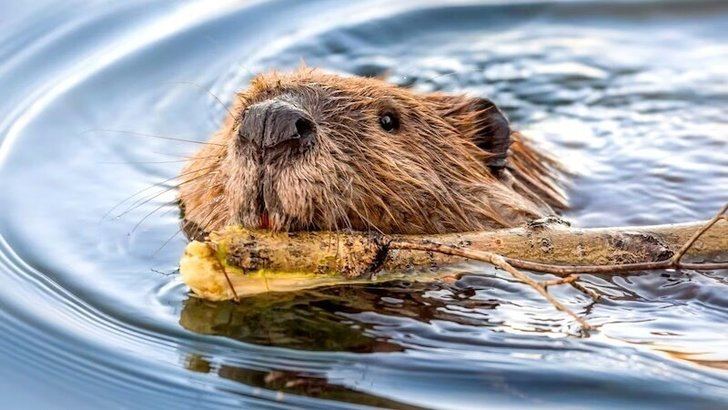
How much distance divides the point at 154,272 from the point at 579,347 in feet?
5.00

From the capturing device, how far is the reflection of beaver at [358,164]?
A: 153 inches

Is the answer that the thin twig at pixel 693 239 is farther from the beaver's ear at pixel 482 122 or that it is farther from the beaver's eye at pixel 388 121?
the beaver's ear at pixel 482 122

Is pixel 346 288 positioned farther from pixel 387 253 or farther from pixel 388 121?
pixel 388 121

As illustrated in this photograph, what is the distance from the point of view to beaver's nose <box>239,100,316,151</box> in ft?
12.5

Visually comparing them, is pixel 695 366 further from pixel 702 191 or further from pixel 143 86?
pixel 143 86

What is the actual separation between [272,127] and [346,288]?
1.98 ft

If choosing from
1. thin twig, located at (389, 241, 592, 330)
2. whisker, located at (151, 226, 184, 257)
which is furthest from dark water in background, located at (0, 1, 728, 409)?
thin twig, located at (389, 241, 592, 330)

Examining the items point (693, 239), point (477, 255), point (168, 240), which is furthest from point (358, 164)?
point (693, 239)

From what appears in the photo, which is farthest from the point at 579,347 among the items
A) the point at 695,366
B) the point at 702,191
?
the point at 702,191

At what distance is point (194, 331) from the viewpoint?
13.0 feet

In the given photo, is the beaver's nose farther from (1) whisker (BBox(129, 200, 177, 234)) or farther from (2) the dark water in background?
(1) whisker (BBox(129, 200, 177, 234))

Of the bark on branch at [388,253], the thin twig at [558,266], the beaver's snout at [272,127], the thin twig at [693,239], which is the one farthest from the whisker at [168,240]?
the thin twig at [693,239]

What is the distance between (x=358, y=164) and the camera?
4219 millimetres

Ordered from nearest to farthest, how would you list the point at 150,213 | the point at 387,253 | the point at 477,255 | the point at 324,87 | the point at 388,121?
the point at 477,255 < the point at 387,253 < the point at 324,87 < the point at 388,121 < the point at 150,213
